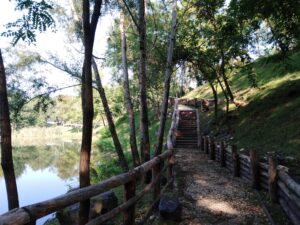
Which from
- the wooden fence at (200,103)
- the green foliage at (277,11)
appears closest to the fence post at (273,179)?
the green foliage at (277,11)

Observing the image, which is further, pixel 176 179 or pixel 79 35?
pixel 79 35

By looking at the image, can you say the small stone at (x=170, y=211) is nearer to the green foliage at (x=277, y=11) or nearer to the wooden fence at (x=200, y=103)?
the green foliage at (x=277, y=11)

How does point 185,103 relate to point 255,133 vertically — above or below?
above

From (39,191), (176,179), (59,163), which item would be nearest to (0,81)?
(176,179)

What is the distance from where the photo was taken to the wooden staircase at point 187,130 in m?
21.6

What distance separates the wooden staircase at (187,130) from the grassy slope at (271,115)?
9.60 feet

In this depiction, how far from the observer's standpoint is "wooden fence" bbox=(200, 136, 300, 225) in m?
5.94

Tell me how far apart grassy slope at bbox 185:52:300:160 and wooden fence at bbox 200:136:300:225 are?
1.92 metres

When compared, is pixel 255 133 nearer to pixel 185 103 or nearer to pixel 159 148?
pixel 159 148

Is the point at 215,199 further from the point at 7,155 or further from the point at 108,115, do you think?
the point at 108,115

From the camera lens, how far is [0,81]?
7426 mm

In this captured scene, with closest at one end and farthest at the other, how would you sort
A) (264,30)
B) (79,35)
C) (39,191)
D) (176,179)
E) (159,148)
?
1. (176,179)
2. (159,148)
3. (79,35)
4. (39,191)
5. (264,30)

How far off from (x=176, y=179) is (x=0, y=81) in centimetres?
586

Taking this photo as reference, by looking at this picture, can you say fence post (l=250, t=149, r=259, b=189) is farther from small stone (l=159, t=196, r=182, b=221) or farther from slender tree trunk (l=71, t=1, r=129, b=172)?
slender tree trunk (l=71, t=1, r=129, b=172)
